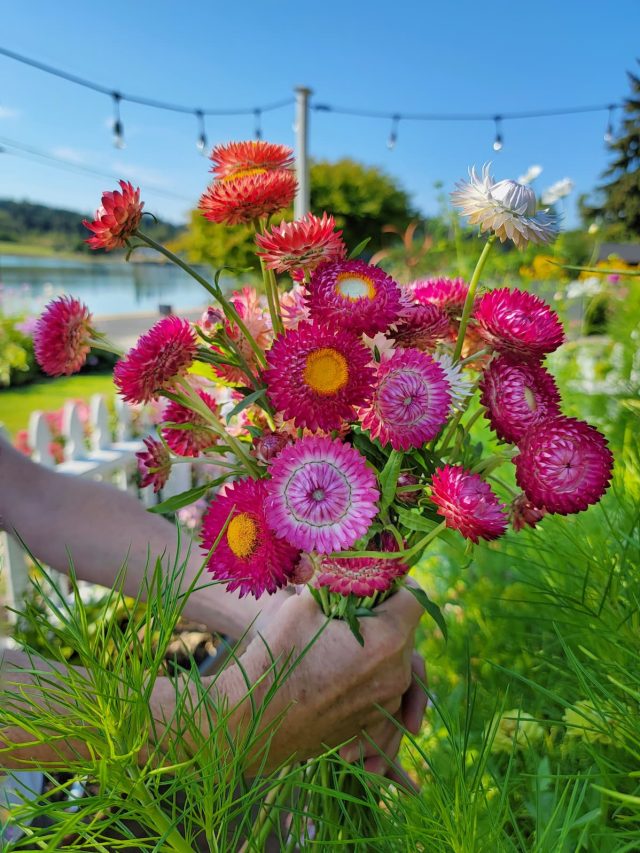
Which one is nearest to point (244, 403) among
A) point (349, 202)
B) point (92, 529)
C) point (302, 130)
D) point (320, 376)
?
point (320, 376)

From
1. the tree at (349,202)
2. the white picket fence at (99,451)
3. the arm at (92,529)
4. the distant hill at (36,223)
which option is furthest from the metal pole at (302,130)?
the distant hill at (36,223)

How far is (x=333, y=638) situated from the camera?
49cm

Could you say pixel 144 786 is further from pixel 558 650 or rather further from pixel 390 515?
pixel 558 650

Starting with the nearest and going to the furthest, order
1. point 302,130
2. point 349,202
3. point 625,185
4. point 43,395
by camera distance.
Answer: point 302,130
point 43,395
point 349,202
point 625,185

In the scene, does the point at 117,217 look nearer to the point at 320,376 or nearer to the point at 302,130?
the point at 320,376

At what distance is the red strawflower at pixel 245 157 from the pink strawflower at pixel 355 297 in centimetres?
12

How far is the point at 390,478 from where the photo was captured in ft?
1.38

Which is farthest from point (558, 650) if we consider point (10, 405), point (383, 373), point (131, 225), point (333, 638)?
point (10, 405)

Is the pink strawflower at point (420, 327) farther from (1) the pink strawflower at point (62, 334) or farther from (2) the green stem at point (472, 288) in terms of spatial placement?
(1) the pink strawflower at point (62, 334)

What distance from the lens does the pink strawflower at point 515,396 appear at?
1.38ft

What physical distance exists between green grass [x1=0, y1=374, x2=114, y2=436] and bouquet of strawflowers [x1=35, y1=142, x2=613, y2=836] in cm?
510

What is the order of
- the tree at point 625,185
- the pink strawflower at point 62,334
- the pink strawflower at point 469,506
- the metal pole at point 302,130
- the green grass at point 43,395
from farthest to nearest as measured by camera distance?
the tree at point 625,185, the metal pole at point 302,130, the green grass at point 43,395, the pink strawflower at point 62,334, the pink strawflower at point 469,506

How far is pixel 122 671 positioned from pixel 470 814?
0.21 meters

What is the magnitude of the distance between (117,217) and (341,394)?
0.64 feet
